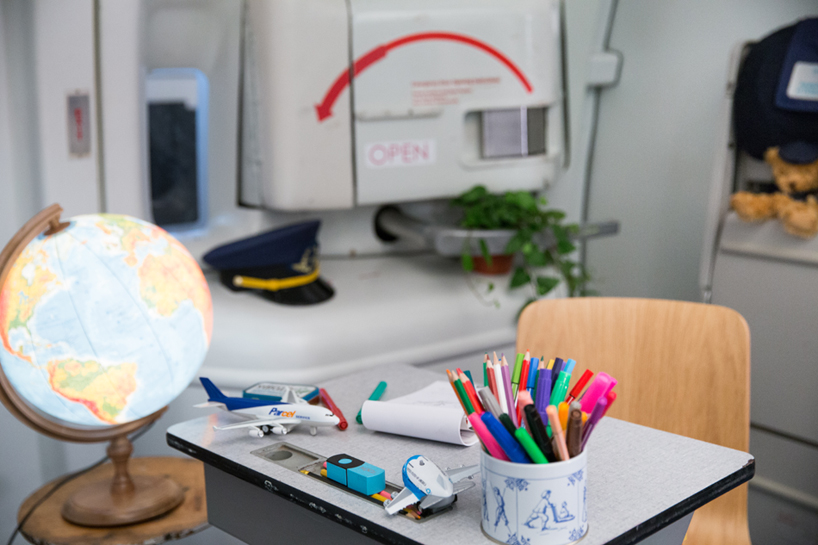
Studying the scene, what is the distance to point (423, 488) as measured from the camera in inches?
27.9

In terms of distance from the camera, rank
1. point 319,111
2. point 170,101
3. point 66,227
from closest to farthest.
Answer: point 66,227
point 319,111
point 170,101

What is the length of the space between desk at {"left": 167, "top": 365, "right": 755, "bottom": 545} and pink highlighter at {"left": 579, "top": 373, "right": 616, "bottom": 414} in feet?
0.34

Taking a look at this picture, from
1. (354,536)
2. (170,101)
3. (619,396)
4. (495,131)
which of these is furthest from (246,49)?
(354,536)

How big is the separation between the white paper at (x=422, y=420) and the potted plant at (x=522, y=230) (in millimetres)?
890

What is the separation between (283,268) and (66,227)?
0.65m

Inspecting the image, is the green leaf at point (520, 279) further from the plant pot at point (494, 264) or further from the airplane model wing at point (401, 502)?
the airplane model wing at point (401, 502)

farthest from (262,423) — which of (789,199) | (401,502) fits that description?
(789,199)

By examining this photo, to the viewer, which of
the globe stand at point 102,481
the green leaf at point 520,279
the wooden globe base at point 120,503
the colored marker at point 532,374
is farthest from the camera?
the green leaf at point 520,279

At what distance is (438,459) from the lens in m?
0.85

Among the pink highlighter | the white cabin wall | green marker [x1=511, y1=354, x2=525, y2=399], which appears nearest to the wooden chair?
green marker [x1=511, y1=354, x2=525, y2=399]

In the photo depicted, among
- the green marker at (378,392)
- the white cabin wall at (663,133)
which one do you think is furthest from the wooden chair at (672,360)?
the white cabin wall at (663,133)

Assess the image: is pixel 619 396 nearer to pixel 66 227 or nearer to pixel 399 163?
pixel 399 163

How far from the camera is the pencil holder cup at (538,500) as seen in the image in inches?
Answer: 25.3

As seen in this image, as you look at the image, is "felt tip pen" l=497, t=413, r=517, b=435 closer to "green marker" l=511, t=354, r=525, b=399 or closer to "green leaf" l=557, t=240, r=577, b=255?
"green marker" l=511, t=354, r=525, b=399
